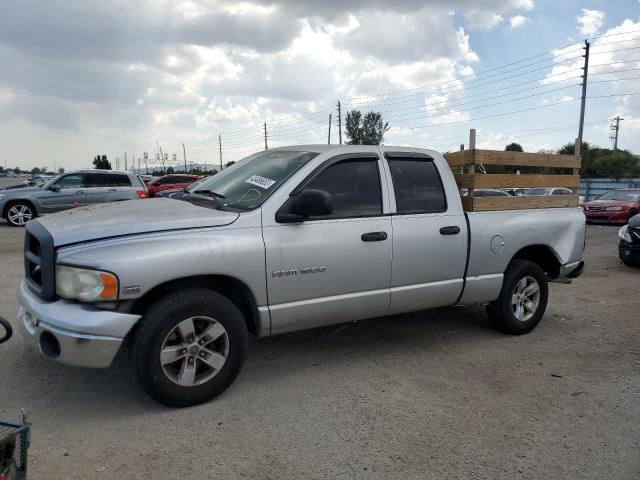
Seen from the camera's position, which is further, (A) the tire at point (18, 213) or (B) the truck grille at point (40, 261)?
(A) the tire at point (18, 213)

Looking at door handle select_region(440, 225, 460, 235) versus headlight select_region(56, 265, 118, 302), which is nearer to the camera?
headlight select_region(56, 265, 118, 302)

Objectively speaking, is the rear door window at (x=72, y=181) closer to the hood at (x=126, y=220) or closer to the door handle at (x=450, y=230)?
the hood at (x=126, y=220)

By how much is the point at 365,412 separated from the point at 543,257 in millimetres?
3103

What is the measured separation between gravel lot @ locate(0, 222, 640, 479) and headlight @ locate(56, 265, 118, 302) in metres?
0.84

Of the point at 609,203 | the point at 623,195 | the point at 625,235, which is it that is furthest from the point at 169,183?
the point at 625,235

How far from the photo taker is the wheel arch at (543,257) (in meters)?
5.32

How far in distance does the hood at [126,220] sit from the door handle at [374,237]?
1049 millimetres

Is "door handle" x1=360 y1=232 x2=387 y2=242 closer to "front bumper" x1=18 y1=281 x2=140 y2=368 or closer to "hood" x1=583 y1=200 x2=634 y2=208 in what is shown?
"front bumper" x1=18 y1=281 x2=140 y2=368

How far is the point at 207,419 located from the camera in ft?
11.0

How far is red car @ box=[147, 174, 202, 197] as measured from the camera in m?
24.5

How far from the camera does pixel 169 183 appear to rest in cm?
2550

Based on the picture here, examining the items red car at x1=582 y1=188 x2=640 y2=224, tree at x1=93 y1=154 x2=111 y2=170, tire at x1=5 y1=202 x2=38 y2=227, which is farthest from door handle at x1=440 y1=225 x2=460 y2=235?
tree at x1=93 y1=154 x2=111 y2=170

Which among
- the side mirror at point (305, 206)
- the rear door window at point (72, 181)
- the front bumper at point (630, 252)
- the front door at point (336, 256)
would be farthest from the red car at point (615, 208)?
the side mirror at point (305, 206)

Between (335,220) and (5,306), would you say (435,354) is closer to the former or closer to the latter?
(335,220)
